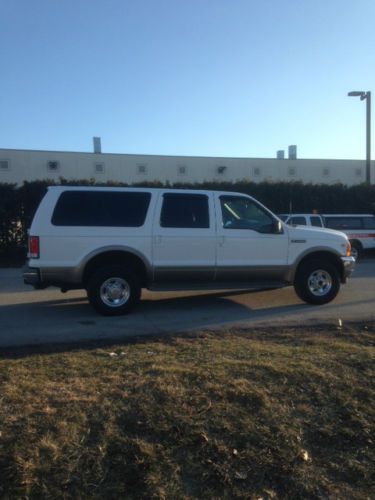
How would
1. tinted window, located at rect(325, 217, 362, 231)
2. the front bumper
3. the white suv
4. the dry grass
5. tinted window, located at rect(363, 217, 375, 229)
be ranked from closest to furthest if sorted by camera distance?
the dry grass, the white suv, the front bumper, tinted window, located at rect(325, 217, 362, 231), tinted window, located at rect(363, 217, 375, 229)

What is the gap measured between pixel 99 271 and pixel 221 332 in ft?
7.63

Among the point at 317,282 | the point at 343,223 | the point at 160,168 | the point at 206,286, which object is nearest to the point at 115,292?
the point at 206,286

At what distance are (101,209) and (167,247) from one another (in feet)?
4.10

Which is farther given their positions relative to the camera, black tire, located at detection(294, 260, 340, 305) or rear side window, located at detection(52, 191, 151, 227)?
black tire, located at detection(294, 260, 340, 305)

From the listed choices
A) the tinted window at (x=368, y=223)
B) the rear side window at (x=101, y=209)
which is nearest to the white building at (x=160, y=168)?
the tinted window at (x=368, y=223)

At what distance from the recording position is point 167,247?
7.59 m

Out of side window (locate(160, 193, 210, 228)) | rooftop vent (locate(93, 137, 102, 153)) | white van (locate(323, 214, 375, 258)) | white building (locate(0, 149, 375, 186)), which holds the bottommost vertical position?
white van (locate(323, 214, 375, 258))

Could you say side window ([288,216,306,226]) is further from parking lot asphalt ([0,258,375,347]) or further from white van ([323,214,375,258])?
parking lot asphalt ([0,258,375,347])

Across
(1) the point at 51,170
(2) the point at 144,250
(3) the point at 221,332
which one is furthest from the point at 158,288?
(1) the point at 51,170

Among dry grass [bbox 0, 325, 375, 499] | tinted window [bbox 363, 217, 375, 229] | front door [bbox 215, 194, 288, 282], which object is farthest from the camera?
tinted window [bbox 363, 217, 375, 229]

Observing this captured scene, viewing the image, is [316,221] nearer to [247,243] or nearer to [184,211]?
[247,243]

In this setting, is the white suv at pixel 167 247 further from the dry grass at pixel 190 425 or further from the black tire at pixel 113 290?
the dry grass at pixel 190 425

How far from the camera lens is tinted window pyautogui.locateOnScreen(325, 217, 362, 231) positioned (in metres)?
16.3

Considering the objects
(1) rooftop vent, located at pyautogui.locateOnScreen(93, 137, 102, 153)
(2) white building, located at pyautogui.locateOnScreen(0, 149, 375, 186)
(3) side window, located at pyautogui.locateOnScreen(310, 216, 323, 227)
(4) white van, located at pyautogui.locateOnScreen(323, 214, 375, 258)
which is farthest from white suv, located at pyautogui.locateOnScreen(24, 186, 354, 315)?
(1) rooftop vent, located at pyautogui.locateOnScreen(93, 137, 102, 153)
